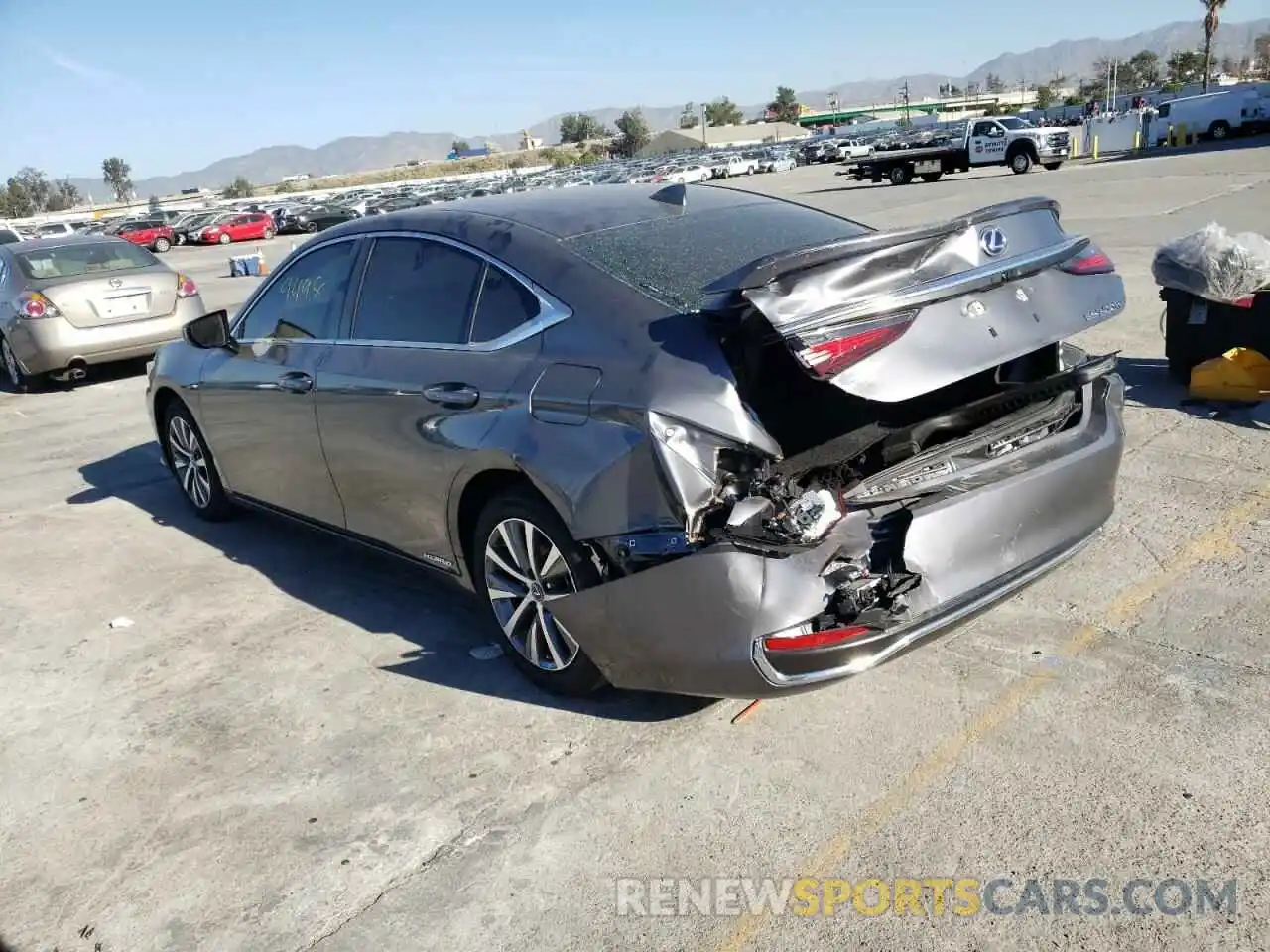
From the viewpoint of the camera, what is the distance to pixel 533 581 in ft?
12.5

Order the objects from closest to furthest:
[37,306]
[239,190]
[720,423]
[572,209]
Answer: [720,423], [572,209], [37,306], [239,190]

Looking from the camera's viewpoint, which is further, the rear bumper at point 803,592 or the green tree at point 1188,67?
Result: the green tree at point 1188,67

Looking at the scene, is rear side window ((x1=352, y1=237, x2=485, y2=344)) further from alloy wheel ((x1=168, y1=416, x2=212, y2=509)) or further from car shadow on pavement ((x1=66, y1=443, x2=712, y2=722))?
alloy wheel ((x1=168, y1=416, x2=212, y2=509))

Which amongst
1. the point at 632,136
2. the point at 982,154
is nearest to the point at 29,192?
the point at 632,136

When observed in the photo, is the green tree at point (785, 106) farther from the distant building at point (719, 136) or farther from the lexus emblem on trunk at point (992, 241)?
the lexus emblem on trunk at point (992, 241)

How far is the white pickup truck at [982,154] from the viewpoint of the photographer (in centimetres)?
3375

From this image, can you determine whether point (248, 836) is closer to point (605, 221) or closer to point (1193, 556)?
point (605, 221)

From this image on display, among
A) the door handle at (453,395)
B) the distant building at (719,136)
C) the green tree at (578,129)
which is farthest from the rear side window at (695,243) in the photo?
the green tree at (578,129)

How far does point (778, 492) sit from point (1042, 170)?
3550 centimetres

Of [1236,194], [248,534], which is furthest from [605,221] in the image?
[1236,194]

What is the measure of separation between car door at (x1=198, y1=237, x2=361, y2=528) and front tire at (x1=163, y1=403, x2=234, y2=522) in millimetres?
303

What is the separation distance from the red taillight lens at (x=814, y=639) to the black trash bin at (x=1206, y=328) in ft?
15.7

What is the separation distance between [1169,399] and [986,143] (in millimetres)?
31184

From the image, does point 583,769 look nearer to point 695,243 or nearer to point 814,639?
point 814,639
